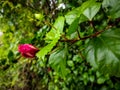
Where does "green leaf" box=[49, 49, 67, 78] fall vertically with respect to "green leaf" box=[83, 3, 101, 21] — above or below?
below

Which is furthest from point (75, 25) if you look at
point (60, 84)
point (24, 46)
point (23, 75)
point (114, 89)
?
A: point (23, 75)

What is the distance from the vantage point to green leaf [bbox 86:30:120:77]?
887 mm

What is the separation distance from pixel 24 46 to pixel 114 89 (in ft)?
4.02

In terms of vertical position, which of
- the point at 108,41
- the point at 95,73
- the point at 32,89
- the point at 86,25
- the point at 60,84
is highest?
the point at 108,41

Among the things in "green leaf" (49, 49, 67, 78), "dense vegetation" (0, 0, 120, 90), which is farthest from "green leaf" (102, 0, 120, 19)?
"green leaf" (49, 49, 67, 78)

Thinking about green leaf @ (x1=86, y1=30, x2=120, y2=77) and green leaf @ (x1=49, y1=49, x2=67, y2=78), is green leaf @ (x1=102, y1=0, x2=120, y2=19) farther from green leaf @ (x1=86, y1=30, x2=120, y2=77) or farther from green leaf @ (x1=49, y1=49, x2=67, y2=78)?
green leaf @ (x1=49, y1=49, x2=67, y2=78)

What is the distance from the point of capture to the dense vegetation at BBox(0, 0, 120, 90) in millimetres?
915

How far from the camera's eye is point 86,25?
6.65ft

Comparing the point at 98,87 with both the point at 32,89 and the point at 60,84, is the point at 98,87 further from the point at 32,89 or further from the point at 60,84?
the point at 32,89

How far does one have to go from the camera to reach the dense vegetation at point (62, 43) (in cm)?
92

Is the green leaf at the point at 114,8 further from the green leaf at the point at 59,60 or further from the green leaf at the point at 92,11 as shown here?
the green leaf at the point at 59,60

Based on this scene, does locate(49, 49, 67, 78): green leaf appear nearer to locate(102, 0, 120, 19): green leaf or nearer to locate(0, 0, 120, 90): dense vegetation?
locate(0, 0, 120, 90): dense vegetation

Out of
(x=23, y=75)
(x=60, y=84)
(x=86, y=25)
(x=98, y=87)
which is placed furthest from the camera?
(x=23, y=75)

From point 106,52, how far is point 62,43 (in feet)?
0.90
